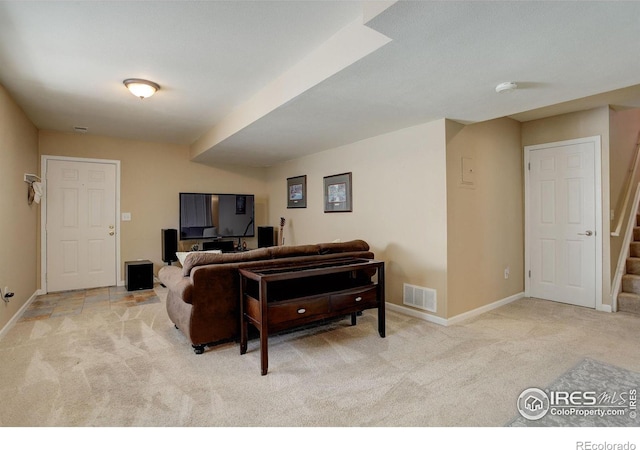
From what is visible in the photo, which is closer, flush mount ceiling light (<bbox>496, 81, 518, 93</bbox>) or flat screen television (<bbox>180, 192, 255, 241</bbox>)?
flush mount ceiling light (<bbox>496, 81, 518, 93</bbox>)

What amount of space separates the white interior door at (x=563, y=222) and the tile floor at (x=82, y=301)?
506cm

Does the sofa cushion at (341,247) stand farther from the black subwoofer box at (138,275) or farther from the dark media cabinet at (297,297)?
the black subwoofer box at (138,275)

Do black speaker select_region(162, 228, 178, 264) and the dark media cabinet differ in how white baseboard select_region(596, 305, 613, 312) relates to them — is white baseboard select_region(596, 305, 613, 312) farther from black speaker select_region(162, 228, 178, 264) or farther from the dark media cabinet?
black speaker select_region(162, 228, 178, 264)

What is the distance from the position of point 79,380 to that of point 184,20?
2463 millimetres

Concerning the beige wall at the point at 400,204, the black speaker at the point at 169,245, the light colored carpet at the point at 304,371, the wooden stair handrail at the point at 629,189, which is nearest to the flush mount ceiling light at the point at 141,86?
the light colored carpet at the point at 304,371

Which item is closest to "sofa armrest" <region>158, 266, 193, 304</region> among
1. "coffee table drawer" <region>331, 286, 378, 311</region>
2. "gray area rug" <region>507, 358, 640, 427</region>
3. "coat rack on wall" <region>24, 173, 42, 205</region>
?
"coffee table drawer" <region>331, 286, 378, 311</region>

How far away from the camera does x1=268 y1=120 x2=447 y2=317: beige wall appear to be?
11.2 ft

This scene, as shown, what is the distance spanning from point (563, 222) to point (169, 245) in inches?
220

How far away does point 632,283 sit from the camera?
3799 millimetres

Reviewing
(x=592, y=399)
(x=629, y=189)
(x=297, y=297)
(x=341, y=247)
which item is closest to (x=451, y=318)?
(x=341, y=247)

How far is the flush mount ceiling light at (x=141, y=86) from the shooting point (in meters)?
2.94

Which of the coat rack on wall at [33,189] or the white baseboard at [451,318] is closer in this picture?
the white baseboard at [451,318]

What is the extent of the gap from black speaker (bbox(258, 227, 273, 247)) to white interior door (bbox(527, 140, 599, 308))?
403 cm

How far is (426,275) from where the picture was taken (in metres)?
3.53
